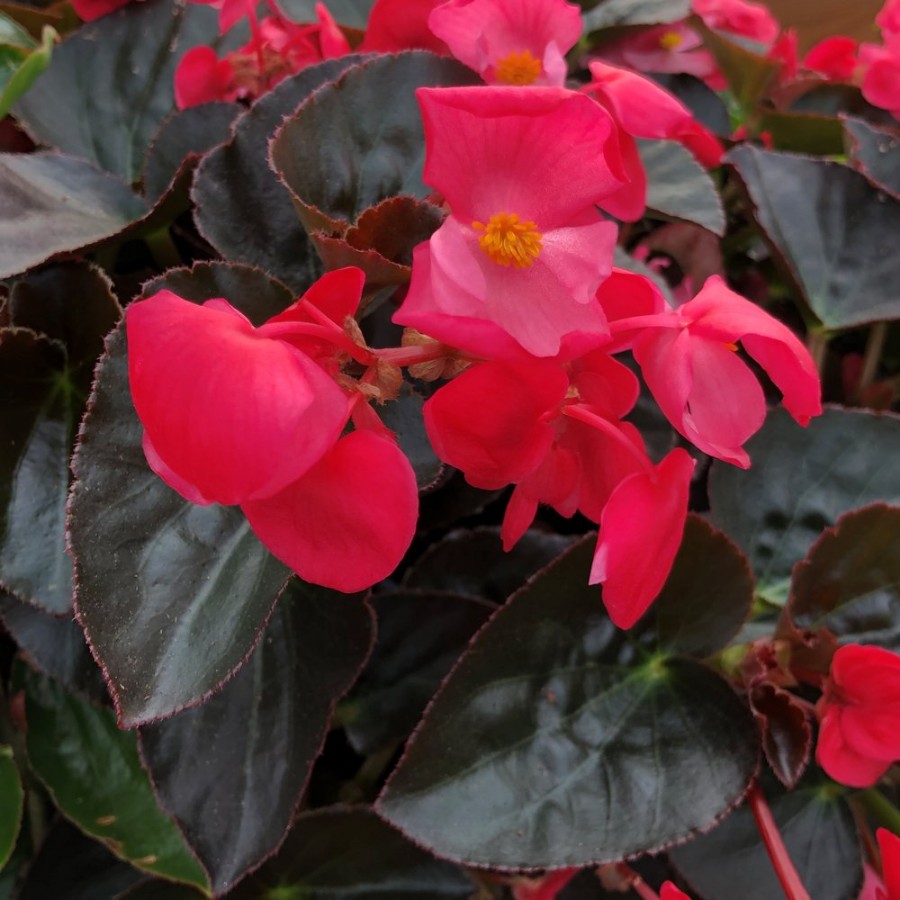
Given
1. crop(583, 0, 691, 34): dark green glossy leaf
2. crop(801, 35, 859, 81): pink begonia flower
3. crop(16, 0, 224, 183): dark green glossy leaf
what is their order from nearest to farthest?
crop(16, 0, 224, 183): dark green glossy leaf → crop(583, 0, 691, 34): dark green glossy leaf → crop(801, 35, 859, 81): pink begonia flower

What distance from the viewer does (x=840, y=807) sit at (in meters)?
0.52

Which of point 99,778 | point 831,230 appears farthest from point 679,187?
point 99,778

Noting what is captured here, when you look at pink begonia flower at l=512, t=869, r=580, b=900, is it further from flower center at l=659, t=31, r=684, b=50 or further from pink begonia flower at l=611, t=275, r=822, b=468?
flower center at l=659, t=31, r=684, b=50

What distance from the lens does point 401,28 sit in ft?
1.65

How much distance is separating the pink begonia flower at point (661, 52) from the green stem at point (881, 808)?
2.03 feet

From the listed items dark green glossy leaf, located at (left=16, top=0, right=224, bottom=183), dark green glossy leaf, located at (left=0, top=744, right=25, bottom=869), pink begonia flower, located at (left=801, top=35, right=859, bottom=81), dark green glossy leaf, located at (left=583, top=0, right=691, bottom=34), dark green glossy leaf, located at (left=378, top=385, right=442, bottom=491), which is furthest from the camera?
pink begonia flower, located at (left=801, top=35, right=859, bottom=81)

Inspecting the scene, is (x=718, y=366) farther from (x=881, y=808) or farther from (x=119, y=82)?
(x=119, y=82)

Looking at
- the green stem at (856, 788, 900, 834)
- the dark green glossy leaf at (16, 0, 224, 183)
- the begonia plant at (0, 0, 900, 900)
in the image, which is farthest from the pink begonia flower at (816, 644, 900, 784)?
the dark green glossy leaf at (16, 0, 224, 183)

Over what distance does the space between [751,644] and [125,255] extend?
47 centimetres

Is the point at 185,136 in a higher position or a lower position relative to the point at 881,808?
higher

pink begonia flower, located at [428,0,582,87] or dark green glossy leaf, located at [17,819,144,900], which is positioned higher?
pink begonia flower, located at [428,0,582,87]

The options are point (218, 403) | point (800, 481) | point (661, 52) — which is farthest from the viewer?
point (661, 52)

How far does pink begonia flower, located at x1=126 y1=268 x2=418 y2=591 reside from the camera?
23cm

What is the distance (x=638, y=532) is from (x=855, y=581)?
11.1 inches
